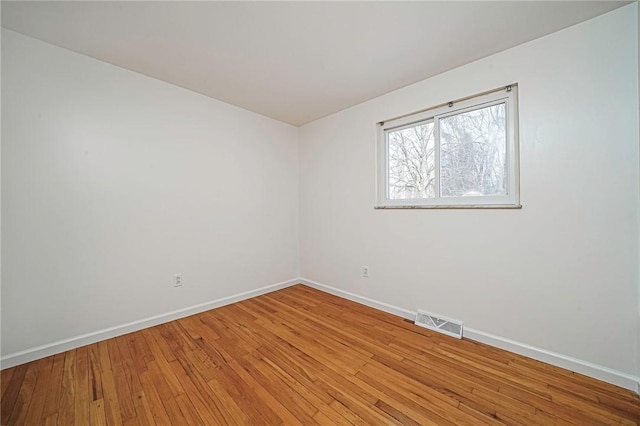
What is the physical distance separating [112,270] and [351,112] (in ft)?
9.96

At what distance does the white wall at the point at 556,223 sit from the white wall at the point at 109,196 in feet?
6.92

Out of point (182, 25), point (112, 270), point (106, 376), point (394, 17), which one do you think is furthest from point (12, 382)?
point (394, 17)

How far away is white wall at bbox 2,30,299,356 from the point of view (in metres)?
1.80

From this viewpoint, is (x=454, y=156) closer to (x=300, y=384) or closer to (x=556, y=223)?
(x=556, y=223)

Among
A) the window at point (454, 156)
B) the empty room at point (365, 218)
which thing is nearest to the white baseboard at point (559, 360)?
the empty room at point (365, 218)

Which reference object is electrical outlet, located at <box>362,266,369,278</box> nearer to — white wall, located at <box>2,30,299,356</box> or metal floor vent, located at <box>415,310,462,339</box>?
metal floor vent, located at <box>415,310,462,339</box>

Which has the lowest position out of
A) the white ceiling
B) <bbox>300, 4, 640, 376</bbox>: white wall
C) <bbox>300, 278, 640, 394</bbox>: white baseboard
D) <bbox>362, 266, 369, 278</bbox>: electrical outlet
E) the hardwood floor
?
the hardwood floor

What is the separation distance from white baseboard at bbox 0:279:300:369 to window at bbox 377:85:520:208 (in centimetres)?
225

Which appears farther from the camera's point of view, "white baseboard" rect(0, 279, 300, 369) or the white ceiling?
"white baseboard" rect(0, 279, 300, 369)

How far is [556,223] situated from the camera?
175cm

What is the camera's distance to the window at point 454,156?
6.63 ft

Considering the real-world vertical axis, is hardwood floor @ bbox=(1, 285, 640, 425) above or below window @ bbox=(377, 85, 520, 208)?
below

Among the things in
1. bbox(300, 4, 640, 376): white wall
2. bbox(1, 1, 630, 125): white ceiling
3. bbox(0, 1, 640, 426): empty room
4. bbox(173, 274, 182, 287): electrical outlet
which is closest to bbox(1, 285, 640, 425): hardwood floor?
bbox(0, 1, 640, 426): empty room

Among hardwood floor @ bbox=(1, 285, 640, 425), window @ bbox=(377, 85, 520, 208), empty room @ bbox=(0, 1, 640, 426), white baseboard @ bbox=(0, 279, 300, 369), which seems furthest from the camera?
window @ bbox=(377, 85, 520, 208)
